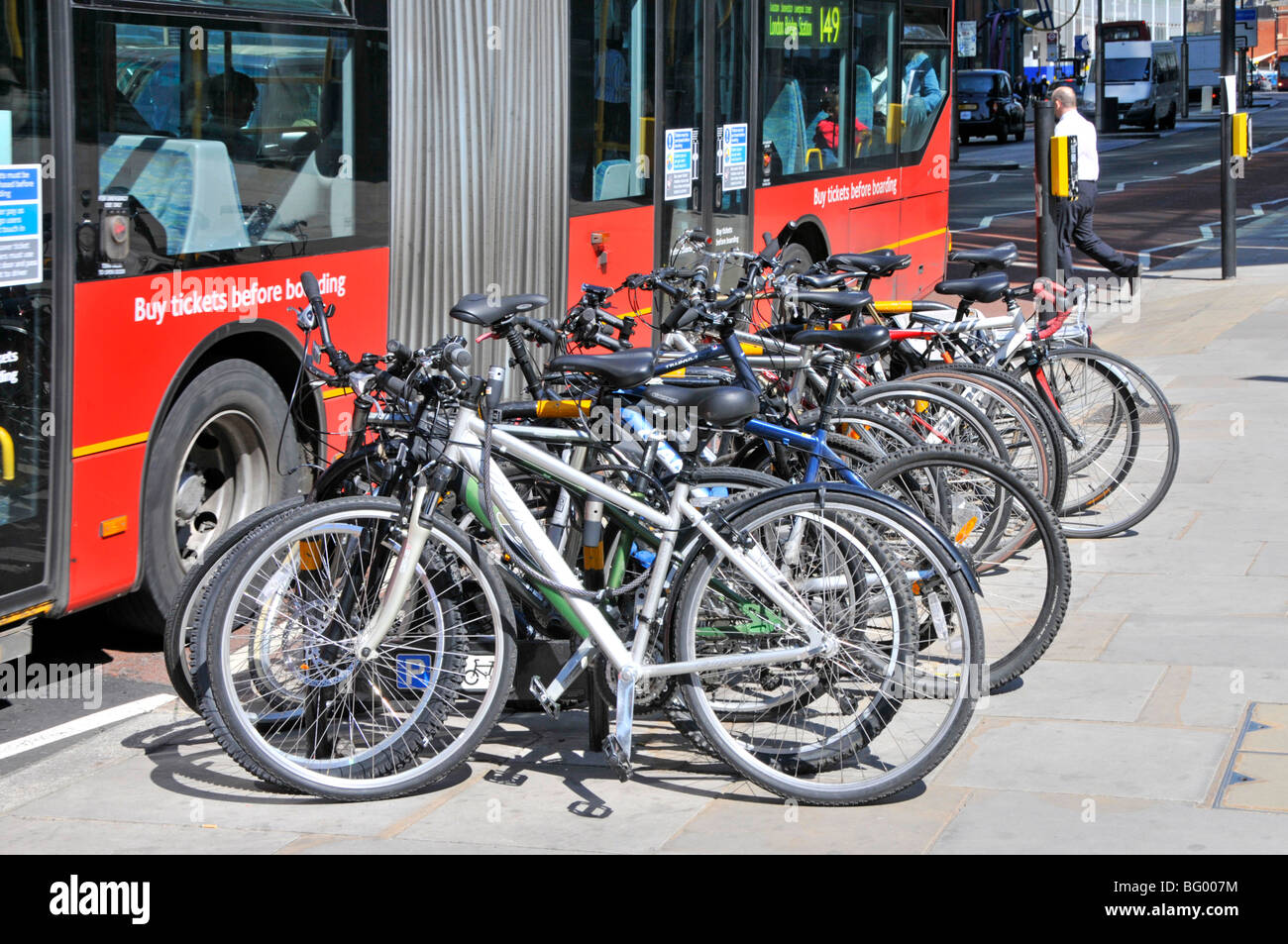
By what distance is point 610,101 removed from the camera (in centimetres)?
910

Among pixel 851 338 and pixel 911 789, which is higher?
pixel 851 338

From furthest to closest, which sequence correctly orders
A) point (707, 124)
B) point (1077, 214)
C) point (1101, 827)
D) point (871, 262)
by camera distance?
point (1077, 214), point (707, 124), point (871, 262), point (1101, 827)

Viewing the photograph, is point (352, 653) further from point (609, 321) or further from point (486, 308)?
point (609, 321)

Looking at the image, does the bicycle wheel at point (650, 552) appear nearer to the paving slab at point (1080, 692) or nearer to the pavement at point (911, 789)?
the pavement at point (911, 789)

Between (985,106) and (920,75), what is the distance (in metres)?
33.3

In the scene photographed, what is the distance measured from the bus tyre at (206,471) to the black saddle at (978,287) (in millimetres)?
2660

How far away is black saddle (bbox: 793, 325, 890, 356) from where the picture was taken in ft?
17.8

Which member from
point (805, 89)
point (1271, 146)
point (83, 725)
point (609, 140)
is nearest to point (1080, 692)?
point (83, 725)

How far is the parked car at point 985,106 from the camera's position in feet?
151

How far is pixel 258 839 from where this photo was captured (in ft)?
14.0

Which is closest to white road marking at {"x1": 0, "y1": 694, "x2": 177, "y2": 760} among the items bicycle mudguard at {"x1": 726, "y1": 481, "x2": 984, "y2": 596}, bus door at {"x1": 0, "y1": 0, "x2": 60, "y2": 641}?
bus door at {"x1": 0, "y1": 0, "x2": 60, "y2": 641}

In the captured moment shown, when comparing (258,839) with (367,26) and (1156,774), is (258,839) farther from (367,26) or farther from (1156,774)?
(367,26)
